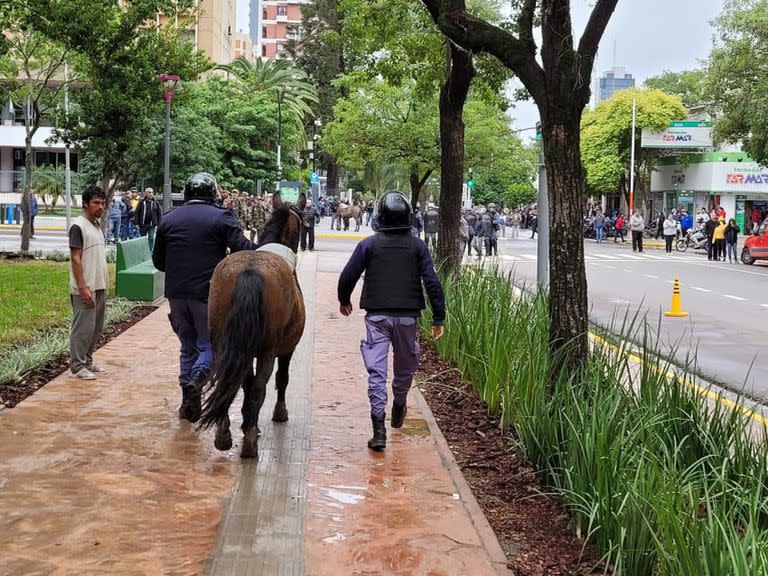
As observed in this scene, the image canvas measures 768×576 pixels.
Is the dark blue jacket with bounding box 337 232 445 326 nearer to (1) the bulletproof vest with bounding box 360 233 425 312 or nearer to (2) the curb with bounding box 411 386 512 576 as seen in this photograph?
(1) the bulletproof vest with bounding box 360 233 425 312

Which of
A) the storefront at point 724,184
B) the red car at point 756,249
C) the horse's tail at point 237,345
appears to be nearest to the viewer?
the horse's tail at point 237,345

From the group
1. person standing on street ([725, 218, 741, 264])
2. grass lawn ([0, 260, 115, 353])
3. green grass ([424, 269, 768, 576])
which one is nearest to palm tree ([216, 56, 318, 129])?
person standing on street ([725, 218, 741, 264])

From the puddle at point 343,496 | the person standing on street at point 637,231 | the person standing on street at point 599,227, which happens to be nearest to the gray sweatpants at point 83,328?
the puddle at point 343,496

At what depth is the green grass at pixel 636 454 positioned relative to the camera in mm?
3893

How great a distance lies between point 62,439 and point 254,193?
146 ft

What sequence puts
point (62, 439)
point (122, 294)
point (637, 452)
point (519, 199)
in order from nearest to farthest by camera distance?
point (637, 452) → point (62, 439) → point (122, 294) → point (519, 199)

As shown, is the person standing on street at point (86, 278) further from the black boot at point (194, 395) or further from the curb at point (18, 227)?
the curb at point (18, 227)

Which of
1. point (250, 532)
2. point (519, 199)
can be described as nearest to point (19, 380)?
point (250, 532)

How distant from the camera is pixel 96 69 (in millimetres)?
20906

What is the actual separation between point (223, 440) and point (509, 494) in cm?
193

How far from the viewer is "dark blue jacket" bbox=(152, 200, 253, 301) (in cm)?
738

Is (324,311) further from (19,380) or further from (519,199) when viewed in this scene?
(519,199)

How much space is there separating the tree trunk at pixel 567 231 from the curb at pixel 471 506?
1.10 m

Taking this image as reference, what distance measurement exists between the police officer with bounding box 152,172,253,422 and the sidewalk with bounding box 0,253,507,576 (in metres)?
Result: 0.58
